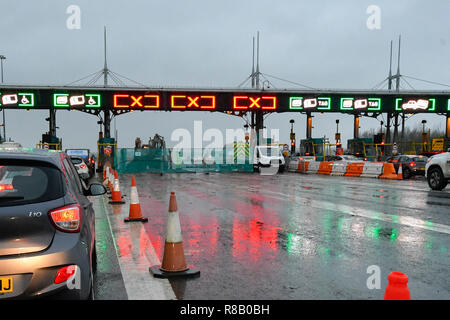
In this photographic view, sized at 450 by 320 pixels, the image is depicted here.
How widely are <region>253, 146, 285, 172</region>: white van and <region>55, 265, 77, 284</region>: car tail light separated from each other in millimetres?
29680

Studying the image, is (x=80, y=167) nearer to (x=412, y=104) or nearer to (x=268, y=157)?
(x=268, y=157)

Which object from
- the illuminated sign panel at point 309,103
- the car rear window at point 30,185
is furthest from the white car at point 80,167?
the illuminated sign panel at point 309,103

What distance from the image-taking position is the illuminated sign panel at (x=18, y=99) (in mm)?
32688

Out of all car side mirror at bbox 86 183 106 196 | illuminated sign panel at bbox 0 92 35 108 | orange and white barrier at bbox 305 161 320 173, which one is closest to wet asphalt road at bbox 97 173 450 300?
car side mirror at bbox 86 183 106 196

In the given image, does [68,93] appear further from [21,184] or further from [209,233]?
[21,184]

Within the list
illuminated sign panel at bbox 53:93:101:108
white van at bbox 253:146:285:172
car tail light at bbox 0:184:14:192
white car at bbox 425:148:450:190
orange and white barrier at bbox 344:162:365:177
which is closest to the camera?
car tail light at bbox 0:184:14:192

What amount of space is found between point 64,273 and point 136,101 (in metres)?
32.4

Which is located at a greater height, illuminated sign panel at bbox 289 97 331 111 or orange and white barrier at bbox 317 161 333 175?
illuminated sign panel at bbox 289 97 331 111

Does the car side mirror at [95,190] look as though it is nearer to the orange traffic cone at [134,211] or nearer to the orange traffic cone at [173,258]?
the orange traffic cone at [173,258]

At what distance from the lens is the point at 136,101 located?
3444cm

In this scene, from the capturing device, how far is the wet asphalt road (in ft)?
14.5

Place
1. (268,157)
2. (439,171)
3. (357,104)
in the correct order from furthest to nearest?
(357,104) → (268,157) → (439,171)

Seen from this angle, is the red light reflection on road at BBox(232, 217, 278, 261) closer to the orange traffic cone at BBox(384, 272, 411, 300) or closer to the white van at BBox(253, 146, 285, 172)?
the orange traffic cone at BBox(384, 272, 411, 300)

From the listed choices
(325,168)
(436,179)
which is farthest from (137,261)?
(325,168)
